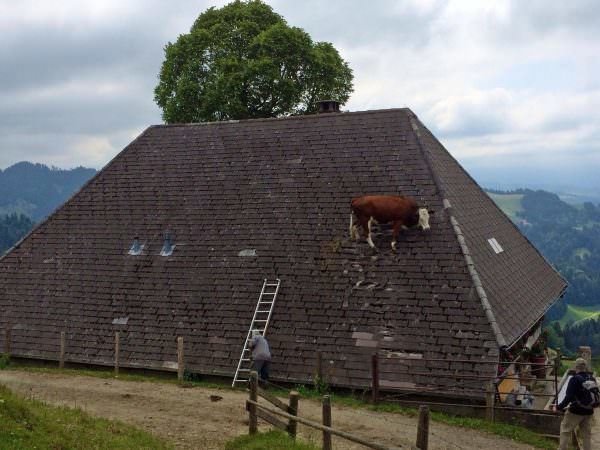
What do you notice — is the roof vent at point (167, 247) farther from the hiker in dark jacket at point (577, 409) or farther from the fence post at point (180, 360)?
the hiker in dark jacket at point (577, 409)

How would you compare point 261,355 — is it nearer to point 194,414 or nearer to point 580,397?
point 194,414

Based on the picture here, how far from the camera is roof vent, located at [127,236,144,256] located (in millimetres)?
19906

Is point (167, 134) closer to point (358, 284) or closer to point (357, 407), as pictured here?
point (358, 284)

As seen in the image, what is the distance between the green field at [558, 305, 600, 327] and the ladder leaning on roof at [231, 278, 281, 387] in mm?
133868

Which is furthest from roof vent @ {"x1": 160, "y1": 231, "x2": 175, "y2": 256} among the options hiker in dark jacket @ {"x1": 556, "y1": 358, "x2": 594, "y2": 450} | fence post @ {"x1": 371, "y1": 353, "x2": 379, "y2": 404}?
hiker in dark jacket @ {"x1": 556, "y1": 358, "x2": 594, "y2": 450}

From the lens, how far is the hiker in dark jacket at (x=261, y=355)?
15.4 meters

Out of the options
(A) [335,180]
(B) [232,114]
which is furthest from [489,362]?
(B) [232,114]

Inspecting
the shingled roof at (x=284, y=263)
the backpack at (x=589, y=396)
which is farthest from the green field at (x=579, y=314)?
the backpack at (x=589, y=396)

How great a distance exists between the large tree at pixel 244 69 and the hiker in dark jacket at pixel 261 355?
66.6 ft

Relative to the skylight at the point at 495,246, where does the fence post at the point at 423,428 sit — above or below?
below

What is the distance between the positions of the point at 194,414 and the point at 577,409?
7.83m

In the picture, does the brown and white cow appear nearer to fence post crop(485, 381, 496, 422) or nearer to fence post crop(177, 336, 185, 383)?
fence post crop(485, 381, 496, 422)

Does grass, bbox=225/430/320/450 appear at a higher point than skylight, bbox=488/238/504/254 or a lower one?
lower

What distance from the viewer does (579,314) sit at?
156 meters
